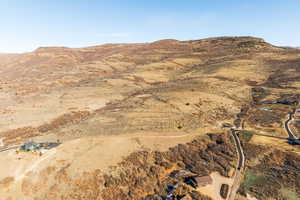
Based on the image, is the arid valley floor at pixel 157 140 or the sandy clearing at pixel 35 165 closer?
the arid valley floor at pixel 157 140

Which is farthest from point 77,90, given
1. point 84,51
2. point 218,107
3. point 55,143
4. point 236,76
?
point 84,51

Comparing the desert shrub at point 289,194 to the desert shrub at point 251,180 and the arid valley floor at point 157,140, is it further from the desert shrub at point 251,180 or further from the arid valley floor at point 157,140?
the desert shrub at point 251,180

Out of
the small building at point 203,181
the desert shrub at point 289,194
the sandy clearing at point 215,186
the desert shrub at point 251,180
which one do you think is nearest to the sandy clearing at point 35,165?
the small building at point 203,181

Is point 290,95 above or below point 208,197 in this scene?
above

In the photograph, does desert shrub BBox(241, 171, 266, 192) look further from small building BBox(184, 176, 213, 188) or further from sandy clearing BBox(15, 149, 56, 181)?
sandy clearing BBox(15, 149, 56, 181)

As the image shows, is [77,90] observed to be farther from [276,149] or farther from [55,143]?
[276,149]

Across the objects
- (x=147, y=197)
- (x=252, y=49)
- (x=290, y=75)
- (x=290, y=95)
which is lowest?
(x=147, y=197)
